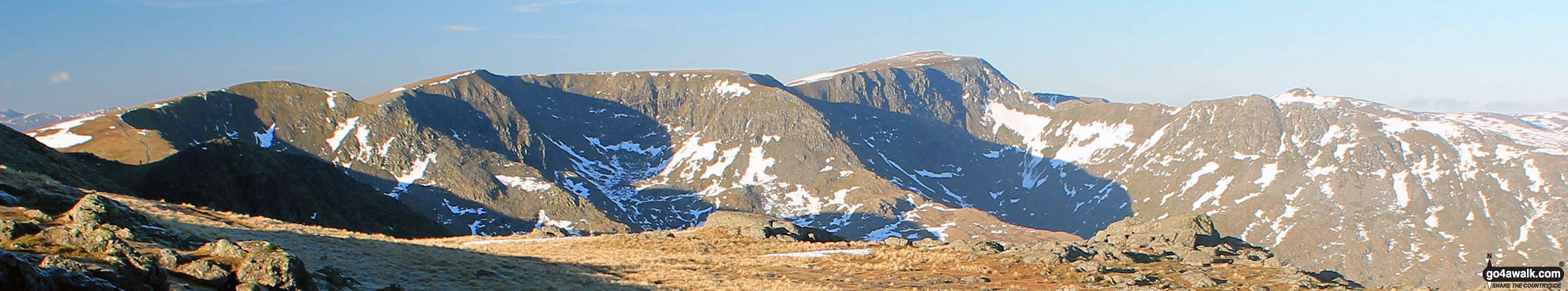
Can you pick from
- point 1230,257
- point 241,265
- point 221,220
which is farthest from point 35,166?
point 1230,257

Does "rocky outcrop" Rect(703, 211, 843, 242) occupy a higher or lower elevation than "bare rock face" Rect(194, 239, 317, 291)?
lower

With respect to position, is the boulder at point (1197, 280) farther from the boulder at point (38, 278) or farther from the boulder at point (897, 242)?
the boulder at point (38, 278)

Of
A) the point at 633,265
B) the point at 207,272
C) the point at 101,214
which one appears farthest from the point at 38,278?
the point at 633,265

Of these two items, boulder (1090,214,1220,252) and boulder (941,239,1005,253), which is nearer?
boulder (941,239,1005,253)

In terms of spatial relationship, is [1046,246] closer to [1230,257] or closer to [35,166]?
[1230,257]

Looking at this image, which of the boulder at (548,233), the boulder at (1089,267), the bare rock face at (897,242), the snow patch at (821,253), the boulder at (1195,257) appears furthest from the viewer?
the boulder at (548,233)

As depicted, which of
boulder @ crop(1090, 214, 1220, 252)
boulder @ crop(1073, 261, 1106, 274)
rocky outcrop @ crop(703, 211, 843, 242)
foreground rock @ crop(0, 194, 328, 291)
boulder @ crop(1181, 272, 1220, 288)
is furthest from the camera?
rocky outcrop @ crop(703, 211, 843, 242)

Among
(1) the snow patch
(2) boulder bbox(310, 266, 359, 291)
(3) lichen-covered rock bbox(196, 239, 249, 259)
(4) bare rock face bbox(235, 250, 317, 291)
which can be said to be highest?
(3) lichen-covered rock bbox(196, 239, 249, 259)

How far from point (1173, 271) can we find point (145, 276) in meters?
41.7

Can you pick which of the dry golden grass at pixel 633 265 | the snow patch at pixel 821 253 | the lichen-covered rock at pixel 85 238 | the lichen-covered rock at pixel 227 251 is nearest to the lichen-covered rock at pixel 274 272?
the lichen-covered rock at pixel 227 251

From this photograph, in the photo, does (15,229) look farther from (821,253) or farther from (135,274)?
(821,253)

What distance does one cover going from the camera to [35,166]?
55000 mm

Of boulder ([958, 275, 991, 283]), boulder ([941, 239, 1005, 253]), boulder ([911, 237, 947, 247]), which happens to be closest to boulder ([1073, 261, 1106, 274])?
boulder ([958, 275, 991, 283])

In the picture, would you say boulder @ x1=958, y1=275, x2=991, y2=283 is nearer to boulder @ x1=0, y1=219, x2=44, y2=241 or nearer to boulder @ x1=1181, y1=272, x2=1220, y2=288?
boulder @ x1=1181, y1=272, x2=1220, y2=288
